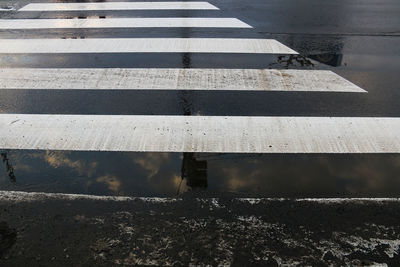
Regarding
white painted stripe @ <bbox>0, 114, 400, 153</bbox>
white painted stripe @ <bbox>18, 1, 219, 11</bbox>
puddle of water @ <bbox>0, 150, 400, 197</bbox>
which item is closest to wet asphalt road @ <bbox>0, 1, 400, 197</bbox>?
puddle of water @ <bbox>0, 150, 400, 197</bbox>

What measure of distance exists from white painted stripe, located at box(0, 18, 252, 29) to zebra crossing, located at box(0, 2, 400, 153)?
5cm

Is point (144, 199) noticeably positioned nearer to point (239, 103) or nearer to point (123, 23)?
point (239, 103)

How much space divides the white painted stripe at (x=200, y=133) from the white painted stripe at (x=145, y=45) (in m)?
2.59

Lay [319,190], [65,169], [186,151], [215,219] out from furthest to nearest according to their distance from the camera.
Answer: [186,151] → [65,169] → [319,190] → [215,219]

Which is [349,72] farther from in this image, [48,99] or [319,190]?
[48,99]

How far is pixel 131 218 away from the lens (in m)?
3.20

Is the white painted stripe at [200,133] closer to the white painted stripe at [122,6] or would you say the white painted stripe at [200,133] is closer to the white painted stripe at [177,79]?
the white painted stripe at [177,79]

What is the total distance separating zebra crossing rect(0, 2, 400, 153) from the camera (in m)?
4.23

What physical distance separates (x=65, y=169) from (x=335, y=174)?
293 centimetres

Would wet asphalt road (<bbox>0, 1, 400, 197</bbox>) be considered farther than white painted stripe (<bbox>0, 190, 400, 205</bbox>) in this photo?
Yes

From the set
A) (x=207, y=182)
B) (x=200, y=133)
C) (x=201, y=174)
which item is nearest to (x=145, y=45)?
(x=200, y=133)

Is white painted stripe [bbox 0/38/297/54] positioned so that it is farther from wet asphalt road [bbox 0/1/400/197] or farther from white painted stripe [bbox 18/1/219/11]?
white painted stripe [bbox 18/1/219/11]

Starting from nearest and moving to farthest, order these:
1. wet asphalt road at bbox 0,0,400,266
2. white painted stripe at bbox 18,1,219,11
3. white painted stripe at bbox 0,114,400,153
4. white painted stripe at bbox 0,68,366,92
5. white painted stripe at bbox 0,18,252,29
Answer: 1. wet asphalt road at bbox 0,0,400,266
2. white painted stripe at bbox 0,114,400,153
3. white painted stripe at bbox 0,68,366,92
4. white painted stripe at bbox 0,18,252,29
5. white painted stripe at bbox 18,1,219,11

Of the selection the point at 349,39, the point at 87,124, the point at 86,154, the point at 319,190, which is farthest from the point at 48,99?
the point at 349,39
